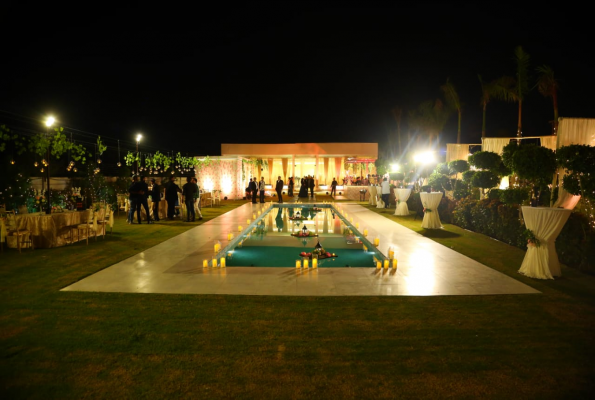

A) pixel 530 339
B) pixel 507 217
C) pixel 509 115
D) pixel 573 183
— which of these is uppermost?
pixel 509 115

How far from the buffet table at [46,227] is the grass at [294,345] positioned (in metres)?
2.97

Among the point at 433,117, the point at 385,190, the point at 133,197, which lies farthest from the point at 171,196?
the point at 433,117

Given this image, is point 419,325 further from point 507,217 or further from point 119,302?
point 507,217

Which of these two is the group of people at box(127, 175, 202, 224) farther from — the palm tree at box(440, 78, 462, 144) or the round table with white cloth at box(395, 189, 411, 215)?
the palm tree at box(440, 78, 462, 144)

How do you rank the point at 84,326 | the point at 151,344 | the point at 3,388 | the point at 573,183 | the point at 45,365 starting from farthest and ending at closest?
1. the point at 573,183
2. the point at 84,326
3. the point at 151,344
4. the point at 45,365
5. the point at 3,388

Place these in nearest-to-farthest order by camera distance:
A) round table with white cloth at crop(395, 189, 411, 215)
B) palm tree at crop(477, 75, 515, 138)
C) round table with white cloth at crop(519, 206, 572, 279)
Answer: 1. round table with white cloth at crop(519, 206, 572, 279)
2. round table with white cloth at crop(395, 189, 411, 215)
3. palm tree at crop(477, 75, 515, 138)

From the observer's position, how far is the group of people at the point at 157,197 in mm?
11555

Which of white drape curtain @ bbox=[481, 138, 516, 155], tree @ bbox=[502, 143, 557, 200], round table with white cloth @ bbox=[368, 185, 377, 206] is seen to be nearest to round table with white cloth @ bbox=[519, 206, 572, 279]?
tree @ bbox=[502, 143, 557, 200]

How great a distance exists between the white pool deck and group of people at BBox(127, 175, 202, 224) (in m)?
4.28

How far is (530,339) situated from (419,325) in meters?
1.04

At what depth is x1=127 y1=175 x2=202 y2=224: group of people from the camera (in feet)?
37.9

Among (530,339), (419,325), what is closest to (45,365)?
(419,325)

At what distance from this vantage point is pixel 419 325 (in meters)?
4.02

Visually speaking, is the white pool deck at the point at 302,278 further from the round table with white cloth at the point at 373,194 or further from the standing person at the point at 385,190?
the round table with white cloth at the point at 373,194
